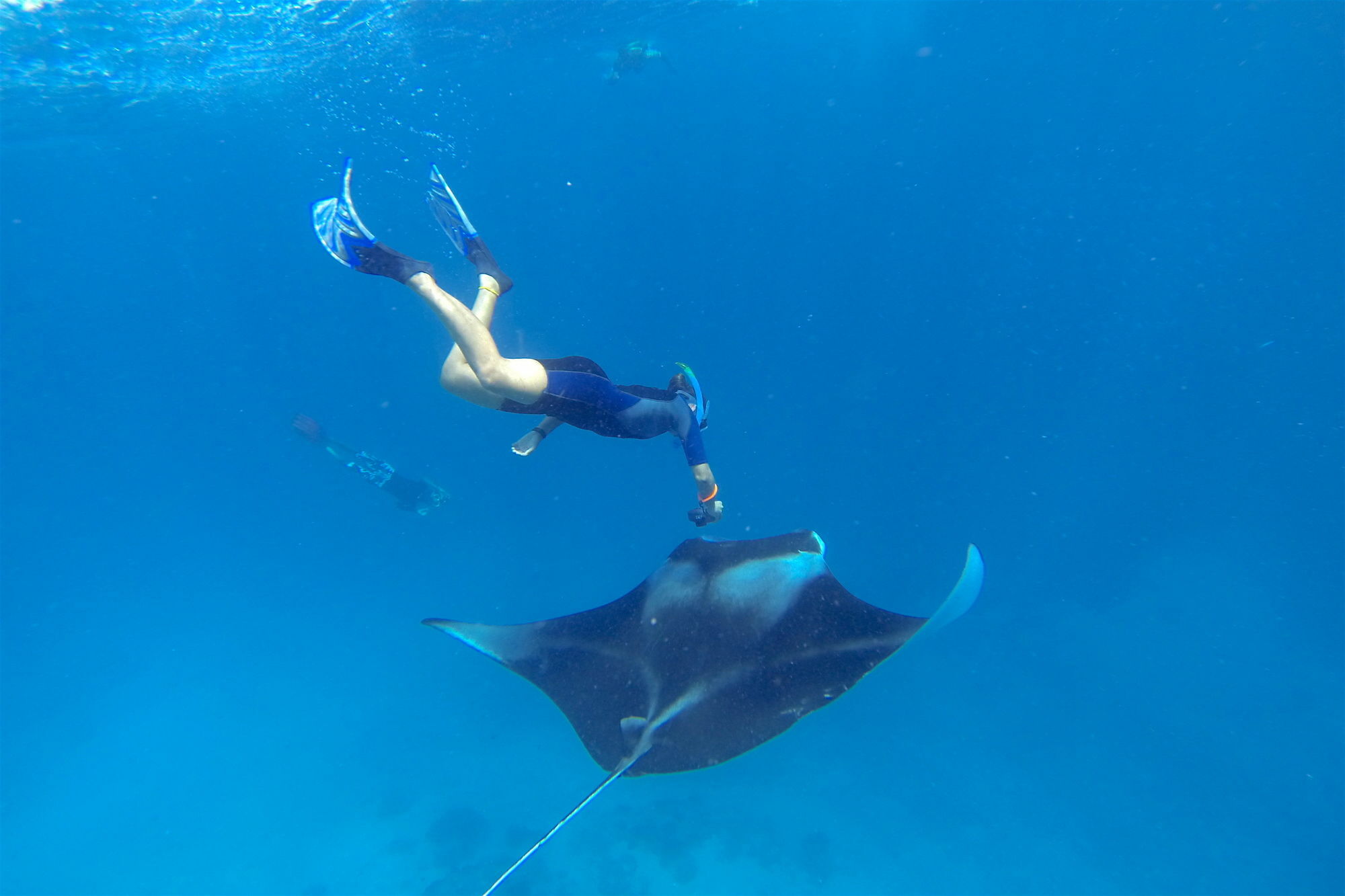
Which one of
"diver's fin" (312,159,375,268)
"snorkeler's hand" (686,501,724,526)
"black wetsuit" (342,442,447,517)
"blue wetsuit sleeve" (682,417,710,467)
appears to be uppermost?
"black wetsuit" (342,442,447,517)

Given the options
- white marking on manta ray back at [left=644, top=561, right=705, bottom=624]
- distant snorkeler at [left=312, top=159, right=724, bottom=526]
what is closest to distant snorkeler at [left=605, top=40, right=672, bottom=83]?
distant snorkeler at [left=312, top=159, right=724, bottom=526]

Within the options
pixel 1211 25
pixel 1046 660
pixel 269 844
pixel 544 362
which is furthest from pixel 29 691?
pixel 1211 25

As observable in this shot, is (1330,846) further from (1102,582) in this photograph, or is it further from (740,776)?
(740,776)

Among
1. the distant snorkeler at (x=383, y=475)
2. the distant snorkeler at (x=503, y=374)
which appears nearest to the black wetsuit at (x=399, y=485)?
the distant snorkeler at (x=383, y=475)

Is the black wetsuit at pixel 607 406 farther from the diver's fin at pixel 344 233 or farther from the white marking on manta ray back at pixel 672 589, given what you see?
the diver's fin at pixel 344 233

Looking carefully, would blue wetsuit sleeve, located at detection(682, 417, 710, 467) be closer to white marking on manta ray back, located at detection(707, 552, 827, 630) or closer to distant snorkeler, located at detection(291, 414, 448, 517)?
white marking on manta ray back, located at detection(707, 552, 827, 630)

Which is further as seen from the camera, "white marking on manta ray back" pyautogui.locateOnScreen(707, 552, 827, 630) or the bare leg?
the bare leg

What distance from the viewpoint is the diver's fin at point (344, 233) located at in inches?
171

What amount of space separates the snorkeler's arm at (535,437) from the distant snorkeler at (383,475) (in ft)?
34.8

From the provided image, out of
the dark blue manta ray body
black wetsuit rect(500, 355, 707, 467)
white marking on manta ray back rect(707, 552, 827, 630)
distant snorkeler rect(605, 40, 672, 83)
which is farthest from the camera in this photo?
distant snorkeler rect(605, 40, 672, 83)

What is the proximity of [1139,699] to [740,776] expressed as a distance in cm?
1038

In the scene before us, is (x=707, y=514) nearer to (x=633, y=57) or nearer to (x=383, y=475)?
(x=383, y=475)

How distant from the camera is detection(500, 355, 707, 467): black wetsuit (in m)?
5.00

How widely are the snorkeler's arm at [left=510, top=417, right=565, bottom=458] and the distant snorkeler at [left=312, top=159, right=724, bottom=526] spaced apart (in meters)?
0.01
